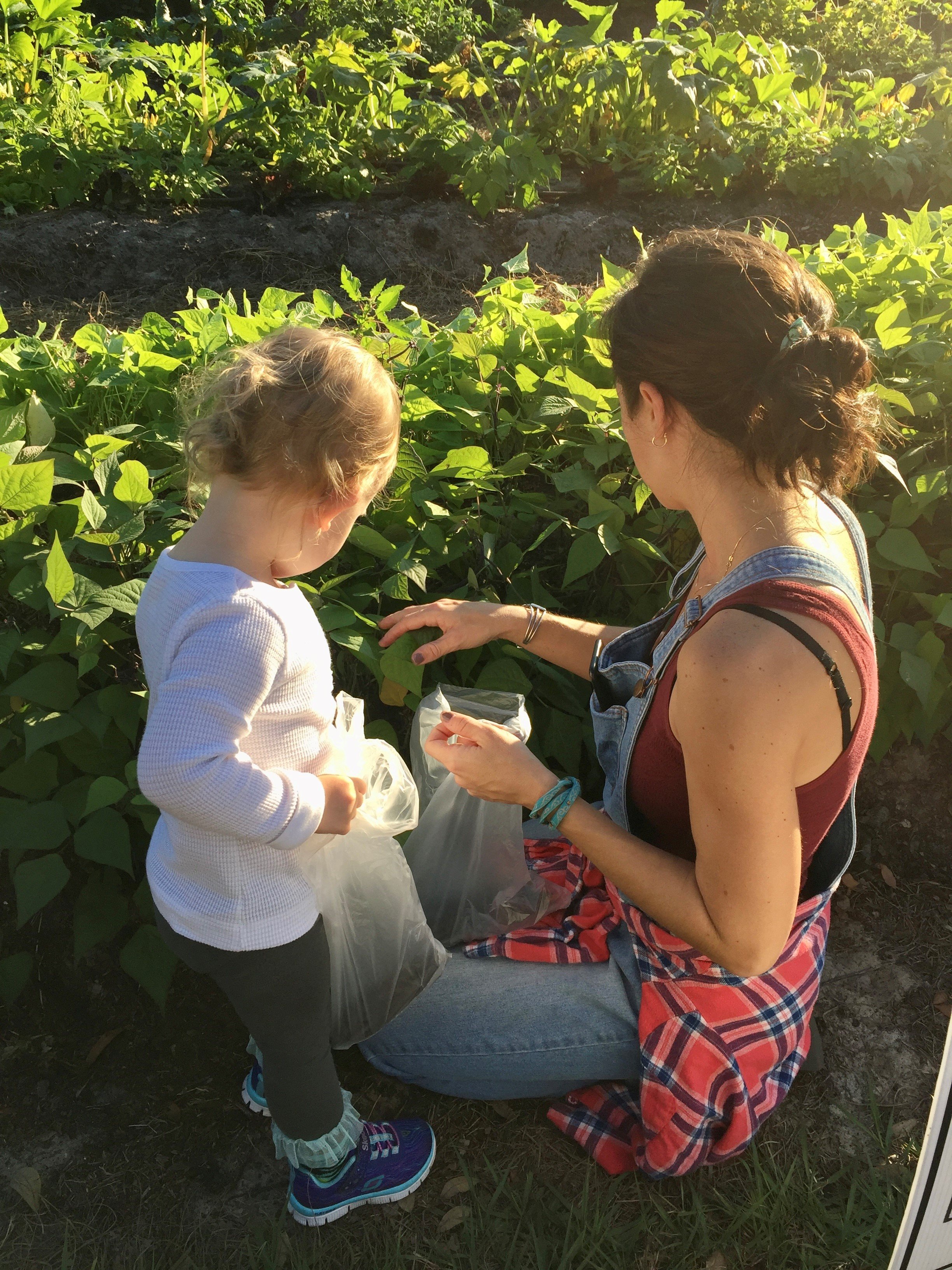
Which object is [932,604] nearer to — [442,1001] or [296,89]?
[442,1001]

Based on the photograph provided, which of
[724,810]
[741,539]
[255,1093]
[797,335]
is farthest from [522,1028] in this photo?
[797,335]

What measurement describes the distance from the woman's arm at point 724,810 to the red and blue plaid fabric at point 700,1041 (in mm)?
137

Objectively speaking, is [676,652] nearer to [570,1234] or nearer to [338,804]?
[338,804]

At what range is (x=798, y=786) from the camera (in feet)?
4.80

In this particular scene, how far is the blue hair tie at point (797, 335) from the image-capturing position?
143 centimetres

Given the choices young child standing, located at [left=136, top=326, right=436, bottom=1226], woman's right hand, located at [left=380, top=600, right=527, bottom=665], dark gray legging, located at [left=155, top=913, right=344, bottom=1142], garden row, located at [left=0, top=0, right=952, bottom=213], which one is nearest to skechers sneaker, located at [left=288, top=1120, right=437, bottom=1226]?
dark gray legging, located at [left=155, top=913, right=344, bottom=1142]

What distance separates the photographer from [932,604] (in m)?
2.18

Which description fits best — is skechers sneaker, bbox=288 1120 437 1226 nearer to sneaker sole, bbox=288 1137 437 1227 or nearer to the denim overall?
sneaker sole, bbox=288 1137 437 1227

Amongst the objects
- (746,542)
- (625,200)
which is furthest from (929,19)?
(746,542)

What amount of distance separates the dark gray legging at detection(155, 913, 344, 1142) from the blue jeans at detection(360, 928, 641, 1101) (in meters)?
0.22

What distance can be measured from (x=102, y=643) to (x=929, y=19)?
11.5 m

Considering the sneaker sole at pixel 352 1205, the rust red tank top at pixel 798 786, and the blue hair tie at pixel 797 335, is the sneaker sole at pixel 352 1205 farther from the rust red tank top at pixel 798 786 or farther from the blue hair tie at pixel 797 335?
the blue hair tie at pixel 797 335

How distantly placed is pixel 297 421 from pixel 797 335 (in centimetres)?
71

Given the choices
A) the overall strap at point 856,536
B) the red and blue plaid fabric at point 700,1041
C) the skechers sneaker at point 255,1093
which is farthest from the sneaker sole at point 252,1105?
the overall strap at point 856,536
